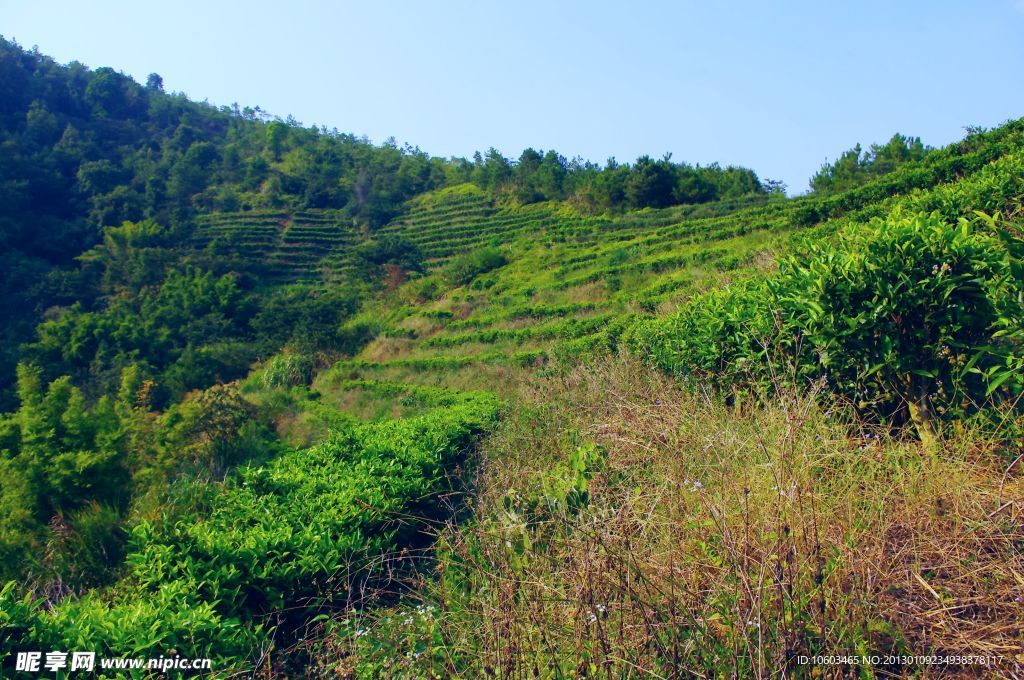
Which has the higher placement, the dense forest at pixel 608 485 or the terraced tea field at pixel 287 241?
the terraced tea field at pixel 287 241

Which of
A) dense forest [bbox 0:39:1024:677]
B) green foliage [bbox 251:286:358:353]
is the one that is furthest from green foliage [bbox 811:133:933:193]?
green foliage [bbox 251:286:358:353]

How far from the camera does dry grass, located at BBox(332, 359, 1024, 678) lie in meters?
2.48

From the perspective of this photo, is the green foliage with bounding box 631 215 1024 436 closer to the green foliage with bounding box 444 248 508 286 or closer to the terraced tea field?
the green foliage with bounding box 444 248 508 286

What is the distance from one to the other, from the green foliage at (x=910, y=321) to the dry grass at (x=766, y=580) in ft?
2.50

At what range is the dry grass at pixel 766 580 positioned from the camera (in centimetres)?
248

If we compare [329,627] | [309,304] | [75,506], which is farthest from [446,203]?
[329,627]

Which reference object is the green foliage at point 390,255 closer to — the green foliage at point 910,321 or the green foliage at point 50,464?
the green foliage at point 50,464

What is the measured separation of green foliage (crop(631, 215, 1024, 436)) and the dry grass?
0.76 meters

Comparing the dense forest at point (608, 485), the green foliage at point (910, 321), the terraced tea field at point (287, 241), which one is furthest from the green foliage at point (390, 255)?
the green foliage at point (910, 321)

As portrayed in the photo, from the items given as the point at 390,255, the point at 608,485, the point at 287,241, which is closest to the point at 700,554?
the point at 608,485

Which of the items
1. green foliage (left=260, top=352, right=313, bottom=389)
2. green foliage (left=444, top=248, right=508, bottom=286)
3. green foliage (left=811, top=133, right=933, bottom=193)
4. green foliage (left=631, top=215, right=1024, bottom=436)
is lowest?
green foliage (left=260, top=352, right=313, bottom=389)

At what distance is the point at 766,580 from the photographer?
269 centimetres

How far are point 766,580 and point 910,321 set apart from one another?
3037mm

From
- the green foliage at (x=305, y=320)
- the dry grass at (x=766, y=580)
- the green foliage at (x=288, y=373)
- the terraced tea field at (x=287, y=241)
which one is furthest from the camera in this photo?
the terraced tea field at (x=287, y=241)
